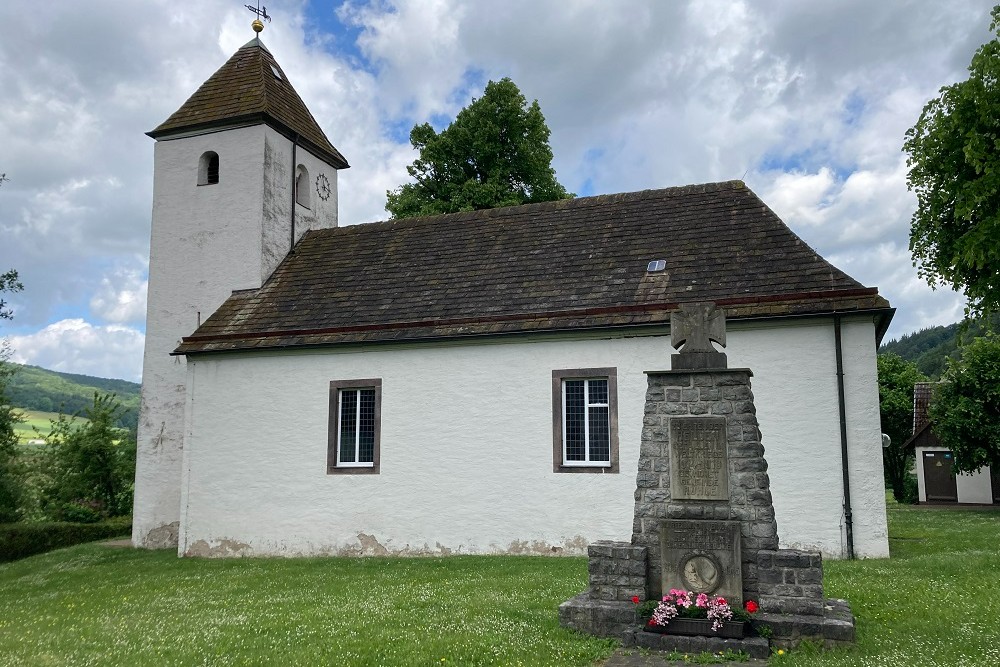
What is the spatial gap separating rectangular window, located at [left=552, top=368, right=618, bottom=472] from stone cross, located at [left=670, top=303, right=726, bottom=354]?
20.3ft

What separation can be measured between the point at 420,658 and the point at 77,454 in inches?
995

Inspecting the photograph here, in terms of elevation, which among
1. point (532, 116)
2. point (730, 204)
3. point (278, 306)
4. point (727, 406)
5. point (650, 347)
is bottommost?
point (727, 406)

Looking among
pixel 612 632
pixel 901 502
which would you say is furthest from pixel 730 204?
pixel 901 502

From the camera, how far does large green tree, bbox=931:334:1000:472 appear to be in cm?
2589

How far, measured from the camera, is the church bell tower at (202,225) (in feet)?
61.9

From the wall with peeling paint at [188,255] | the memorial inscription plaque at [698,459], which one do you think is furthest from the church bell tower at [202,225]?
the memorial inscription plaque at [698,459]

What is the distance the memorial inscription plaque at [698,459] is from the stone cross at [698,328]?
803 millimetres

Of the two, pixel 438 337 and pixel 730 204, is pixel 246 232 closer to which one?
pixel 438 337

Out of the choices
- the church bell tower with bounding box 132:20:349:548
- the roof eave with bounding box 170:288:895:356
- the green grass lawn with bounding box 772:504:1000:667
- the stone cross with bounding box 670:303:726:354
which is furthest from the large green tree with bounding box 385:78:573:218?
the stone cross with bounding box 670:303:726:354

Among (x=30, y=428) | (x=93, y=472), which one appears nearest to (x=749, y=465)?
(x=93, y=472)

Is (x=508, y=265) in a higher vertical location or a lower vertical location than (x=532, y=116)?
lower

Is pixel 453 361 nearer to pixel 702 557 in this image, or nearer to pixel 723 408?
pixel 723 408

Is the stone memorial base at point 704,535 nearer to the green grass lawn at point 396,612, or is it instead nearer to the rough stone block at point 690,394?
the rough stone block at point 690,394

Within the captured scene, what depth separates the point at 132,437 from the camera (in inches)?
1244
